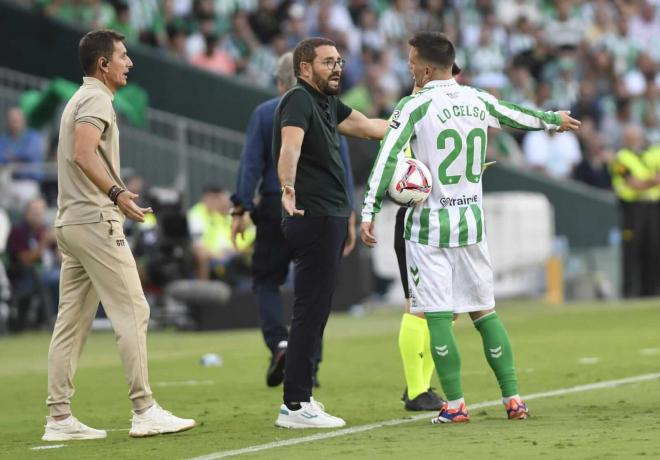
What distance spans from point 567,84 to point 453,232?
19612mm

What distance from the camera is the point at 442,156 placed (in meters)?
8.87

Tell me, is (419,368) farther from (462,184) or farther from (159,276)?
(159,276)

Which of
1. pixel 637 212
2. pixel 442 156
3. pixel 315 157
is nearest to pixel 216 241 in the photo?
pixel 637 212

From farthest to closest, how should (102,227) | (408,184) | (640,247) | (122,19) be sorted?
1. (640,247)
2. (122,19)
3. (408,184)
4. (102,227)

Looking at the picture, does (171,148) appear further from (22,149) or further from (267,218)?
(267,218)

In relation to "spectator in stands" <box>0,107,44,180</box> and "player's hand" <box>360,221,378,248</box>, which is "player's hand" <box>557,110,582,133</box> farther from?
"spectator in stands" <box>0,107,44,180</box>

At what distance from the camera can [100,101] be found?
27.9 feet

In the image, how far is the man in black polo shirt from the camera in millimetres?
8875

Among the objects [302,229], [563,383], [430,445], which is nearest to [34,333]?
[563,383]

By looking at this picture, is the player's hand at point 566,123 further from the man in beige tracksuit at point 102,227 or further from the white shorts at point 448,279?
the man in beige tracksuit at point 102,227

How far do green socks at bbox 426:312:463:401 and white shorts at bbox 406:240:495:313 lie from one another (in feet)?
0.19

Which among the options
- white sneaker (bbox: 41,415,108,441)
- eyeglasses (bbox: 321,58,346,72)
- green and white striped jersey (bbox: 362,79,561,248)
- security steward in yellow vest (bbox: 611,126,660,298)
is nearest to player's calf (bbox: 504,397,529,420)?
green and white striped jersey (bbox: 362,79,561,248)

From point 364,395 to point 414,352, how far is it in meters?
1.16

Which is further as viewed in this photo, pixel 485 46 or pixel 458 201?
pixel 485 46
